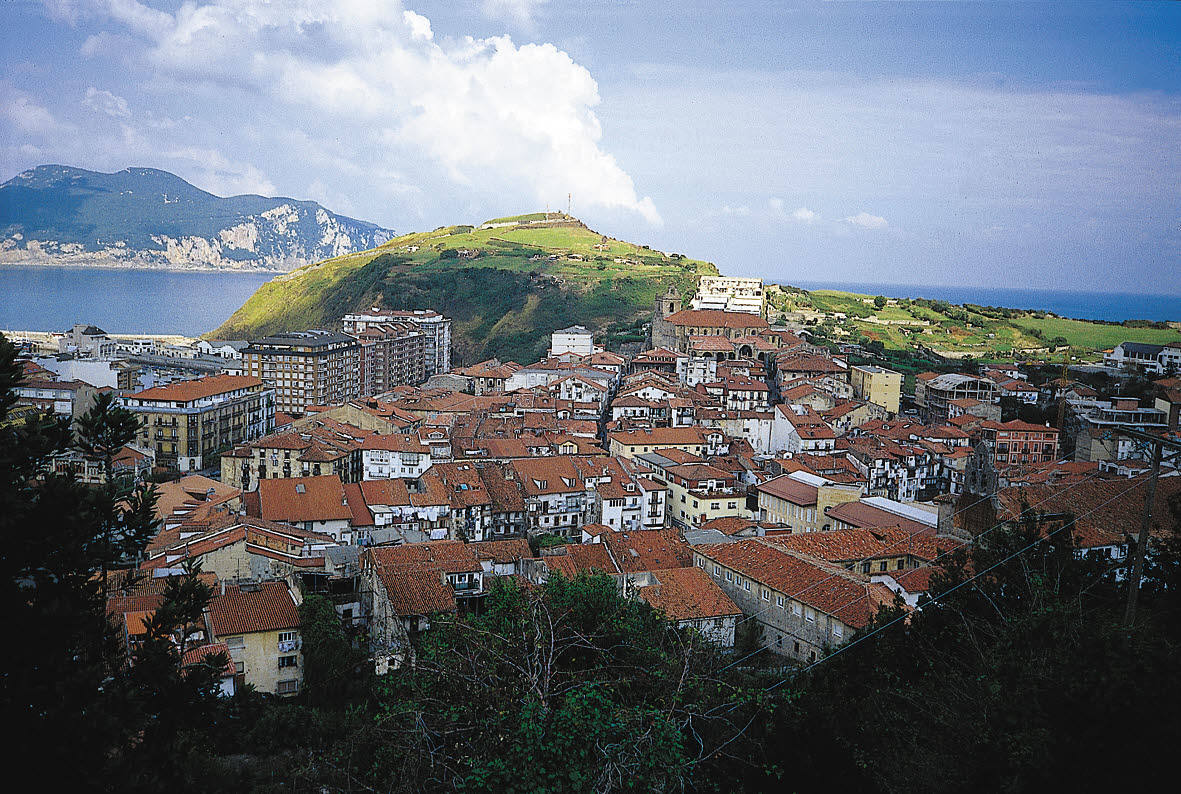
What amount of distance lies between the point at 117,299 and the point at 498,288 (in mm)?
40937

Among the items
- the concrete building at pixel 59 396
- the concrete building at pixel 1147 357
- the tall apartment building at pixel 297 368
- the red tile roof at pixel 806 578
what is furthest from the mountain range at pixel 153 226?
the red tile roof at pixel 806 578

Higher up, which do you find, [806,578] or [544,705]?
[544,705]

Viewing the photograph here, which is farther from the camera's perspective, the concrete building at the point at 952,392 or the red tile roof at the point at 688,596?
the concrete building at the point at 952,392

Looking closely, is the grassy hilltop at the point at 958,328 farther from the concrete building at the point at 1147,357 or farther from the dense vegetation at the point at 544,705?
the dense vegetation at the point at 544,705

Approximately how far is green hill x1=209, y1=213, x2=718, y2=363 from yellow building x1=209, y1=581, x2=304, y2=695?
27.5m

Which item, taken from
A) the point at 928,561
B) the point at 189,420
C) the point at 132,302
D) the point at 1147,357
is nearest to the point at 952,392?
the point at 1147,357

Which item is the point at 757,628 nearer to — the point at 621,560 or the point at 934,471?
the point at 621,560

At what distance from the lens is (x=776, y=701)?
573 centimetres

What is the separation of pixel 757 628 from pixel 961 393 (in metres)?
17.0

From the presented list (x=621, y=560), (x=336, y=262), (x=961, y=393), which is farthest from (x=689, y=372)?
(x=336, y=262)

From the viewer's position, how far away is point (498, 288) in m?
46.0

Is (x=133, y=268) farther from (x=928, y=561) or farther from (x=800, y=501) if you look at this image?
(x=928, y=561)

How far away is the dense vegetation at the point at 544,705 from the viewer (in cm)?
337

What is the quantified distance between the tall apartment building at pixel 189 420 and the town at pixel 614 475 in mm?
62
